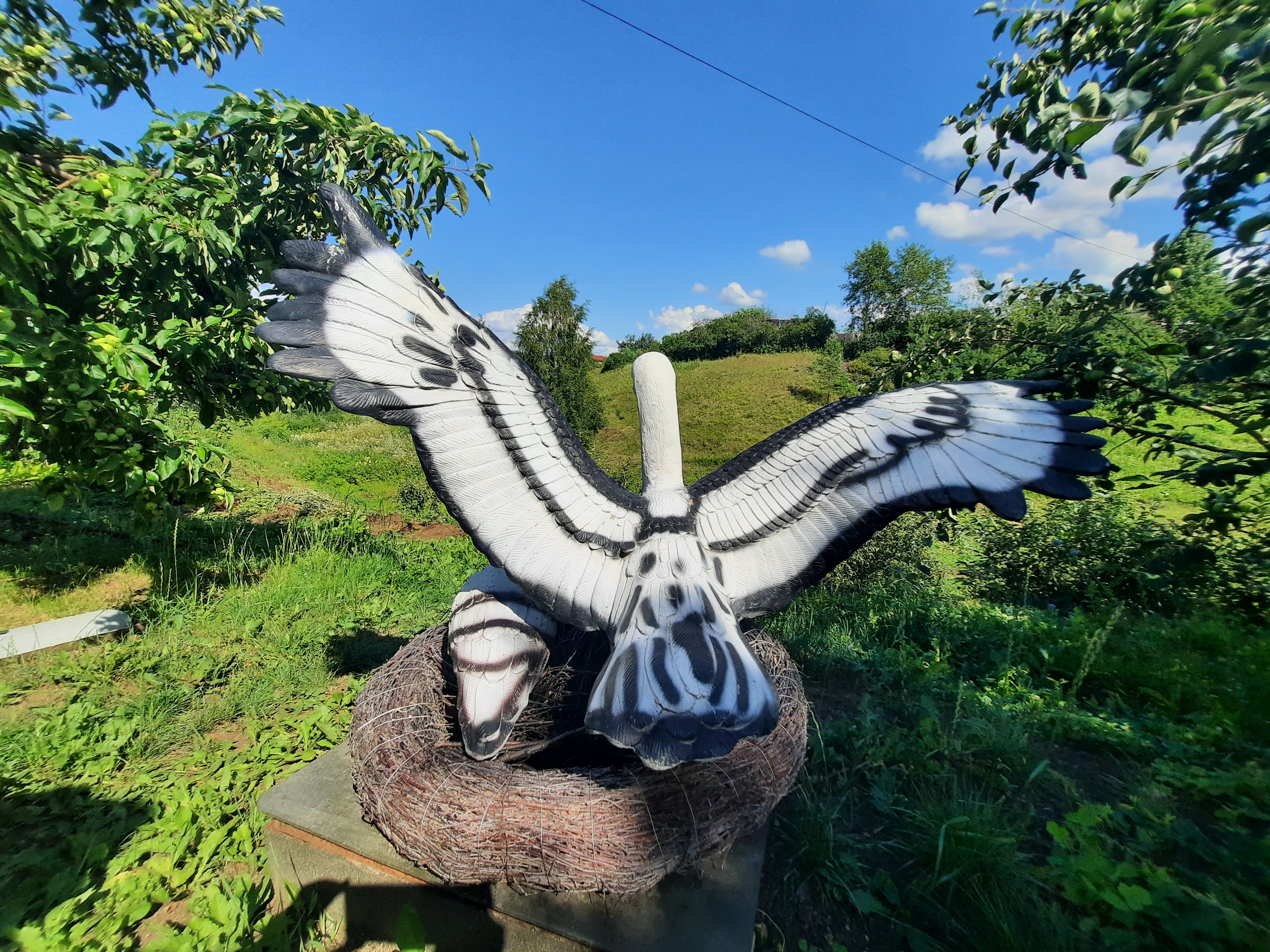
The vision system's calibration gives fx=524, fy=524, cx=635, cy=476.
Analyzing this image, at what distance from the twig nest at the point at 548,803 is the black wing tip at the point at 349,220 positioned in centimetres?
148

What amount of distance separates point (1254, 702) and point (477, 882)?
10.2 feet

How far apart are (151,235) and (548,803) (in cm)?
264

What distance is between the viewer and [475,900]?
1.44 metres

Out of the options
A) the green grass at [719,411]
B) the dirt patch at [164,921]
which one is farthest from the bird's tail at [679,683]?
the green grass at [719,411]

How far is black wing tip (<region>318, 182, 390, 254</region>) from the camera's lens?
155cm

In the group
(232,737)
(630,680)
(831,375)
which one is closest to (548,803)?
(630,680)

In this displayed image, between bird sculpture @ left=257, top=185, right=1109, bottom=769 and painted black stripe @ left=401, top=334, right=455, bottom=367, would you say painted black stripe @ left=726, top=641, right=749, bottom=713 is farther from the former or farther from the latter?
painted black stripe @ left=401, top=334, right=455, bottom=367

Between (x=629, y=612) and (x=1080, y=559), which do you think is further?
(x=1080, y=559)

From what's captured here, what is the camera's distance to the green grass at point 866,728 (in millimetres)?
1528

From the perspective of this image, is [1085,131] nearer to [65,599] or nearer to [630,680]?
[630,680]

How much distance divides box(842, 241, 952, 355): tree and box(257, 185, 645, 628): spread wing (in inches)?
574

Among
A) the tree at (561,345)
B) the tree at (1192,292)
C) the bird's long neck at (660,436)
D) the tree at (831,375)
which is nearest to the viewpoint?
the bird's long neck at (660,436)

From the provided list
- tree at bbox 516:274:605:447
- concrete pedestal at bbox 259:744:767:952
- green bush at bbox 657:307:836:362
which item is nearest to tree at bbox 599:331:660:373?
green bush at bbox 657:307:836:362

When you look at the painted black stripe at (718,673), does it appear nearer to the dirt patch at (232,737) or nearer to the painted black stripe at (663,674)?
the painted black stripe at (663,674)
